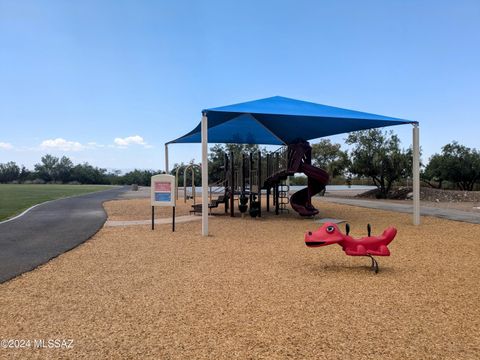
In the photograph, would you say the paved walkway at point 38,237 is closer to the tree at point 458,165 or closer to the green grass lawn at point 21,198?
the green grass lawn at point 21,198

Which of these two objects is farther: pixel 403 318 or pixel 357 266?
pixel 357 266

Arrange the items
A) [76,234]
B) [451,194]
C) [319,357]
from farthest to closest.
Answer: [451,194]
[76,234]
[319,357]

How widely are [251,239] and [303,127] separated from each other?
326 inches

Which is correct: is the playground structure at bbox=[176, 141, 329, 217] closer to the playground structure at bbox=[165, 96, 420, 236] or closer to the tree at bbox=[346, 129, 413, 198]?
the playground structure at bbox=[165, 96, 420, 236]

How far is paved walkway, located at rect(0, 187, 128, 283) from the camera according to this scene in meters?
6.60

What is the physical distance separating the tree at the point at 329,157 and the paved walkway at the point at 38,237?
17.6 m

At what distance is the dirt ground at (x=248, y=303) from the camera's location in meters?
3.40

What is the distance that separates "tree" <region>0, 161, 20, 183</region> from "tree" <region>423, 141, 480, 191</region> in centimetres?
6104

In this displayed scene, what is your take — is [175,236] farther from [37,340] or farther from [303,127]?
[303,127]

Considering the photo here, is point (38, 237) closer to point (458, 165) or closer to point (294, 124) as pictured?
point (294, 124)

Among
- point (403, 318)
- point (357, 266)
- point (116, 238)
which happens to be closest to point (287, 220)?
point (116, 238)

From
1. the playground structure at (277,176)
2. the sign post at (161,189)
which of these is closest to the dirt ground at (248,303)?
the sign post at (161,189)

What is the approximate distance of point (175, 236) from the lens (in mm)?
9625

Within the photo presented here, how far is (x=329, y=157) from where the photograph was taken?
29.6 m
